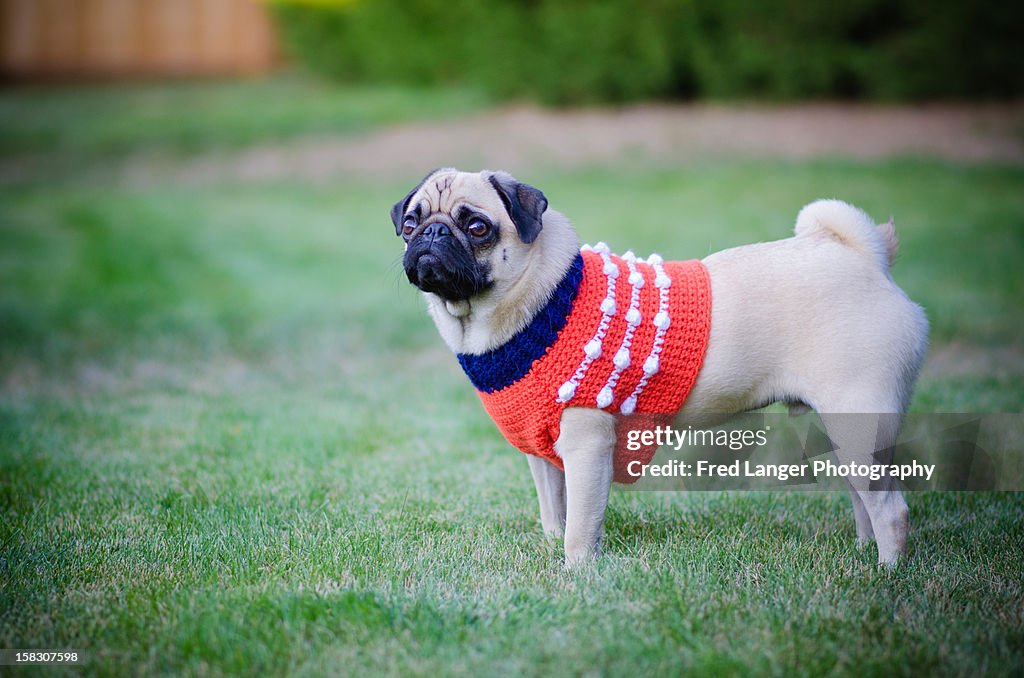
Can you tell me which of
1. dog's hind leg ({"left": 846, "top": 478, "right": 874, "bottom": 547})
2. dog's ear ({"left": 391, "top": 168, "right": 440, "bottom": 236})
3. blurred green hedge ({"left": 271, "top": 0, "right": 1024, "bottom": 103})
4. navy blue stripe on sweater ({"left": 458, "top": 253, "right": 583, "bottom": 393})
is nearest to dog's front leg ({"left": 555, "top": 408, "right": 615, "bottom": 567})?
navy blue stripe on sweater ({"left": 458, "top": 253, "right": 583, "bottom": 393})

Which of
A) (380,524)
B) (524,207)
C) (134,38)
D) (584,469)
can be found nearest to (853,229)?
(524,207)

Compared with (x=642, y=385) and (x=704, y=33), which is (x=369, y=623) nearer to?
(x=642, y=385)

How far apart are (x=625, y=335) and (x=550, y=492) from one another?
3.01ft

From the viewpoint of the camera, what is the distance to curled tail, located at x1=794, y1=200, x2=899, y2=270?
406 centimetres

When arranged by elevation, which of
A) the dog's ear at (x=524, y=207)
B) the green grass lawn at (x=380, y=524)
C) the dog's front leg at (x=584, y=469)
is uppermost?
the dog's ear at (x=524, y=207)

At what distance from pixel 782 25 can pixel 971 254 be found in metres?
5.55

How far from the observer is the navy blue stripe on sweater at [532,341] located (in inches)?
150

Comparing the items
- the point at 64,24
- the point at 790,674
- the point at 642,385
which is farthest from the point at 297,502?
the point at 64,24

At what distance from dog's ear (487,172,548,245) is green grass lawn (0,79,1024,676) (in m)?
1.42

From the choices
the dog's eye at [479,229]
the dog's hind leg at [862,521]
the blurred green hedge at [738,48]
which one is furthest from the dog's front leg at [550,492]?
the blurred green hedge at [738,48]

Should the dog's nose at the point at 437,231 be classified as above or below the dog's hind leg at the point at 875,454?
above

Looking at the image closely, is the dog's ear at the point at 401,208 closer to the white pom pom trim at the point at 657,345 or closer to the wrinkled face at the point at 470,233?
the wrinkled face at the point at 470,233

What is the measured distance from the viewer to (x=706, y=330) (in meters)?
3.90

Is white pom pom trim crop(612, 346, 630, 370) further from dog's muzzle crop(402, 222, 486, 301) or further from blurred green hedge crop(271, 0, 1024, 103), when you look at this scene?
blurred green hedge crop(271, 0, 1024, 103)
